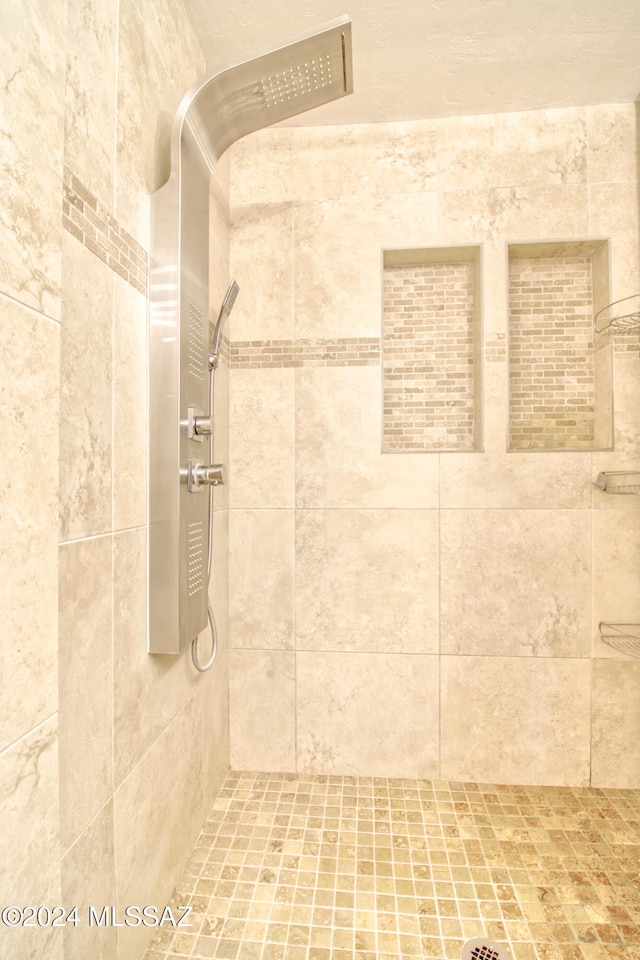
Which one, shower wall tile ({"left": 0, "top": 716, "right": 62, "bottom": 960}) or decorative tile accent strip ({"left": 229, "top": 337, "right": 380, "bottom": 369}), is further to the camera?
decorative tile accent strip ({"left": 229, "top": 337, "right": 380, "bottom": 369})

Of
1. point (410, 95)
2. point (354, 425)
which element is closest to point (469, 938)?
point (354, 425)

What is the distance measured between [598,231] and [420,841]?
2291 millimetres

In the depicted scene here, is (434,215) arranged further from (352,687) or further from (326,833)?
(326,833)

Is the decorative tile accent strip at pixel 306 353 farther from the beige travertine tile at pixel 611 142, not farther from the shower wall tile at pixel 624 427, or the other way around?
the beige travertine tile at pixel 611 142

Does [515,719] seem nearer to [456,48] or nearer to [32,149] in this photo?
[32,149]

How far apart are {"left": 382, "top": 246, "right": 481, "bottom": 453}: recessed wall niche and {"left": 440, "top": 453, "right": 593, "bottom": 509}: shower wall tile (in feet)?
0.65

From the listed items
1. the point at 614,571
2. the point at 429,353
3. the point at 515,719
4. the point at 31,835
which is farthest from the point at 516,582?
the point at 31,835

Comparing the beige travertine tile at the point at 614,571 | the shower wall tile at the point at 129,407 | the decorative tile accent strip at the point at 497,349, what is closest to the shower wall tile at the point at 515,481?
the beige travertine tile at the point at 614,571

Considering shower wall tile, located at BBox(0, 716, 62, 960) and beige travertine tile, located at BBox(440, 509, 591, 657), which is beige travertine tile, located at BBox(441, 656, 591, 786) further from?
shower wall tile, located at BBox(0, 716, 62, 960)

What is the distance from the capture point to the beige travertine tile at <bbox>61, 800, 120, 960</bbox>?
3.14 ft

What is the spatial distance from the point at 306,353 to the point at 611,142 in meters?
1.42

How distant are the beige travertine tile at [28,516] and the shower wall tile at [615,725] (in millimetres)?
2000

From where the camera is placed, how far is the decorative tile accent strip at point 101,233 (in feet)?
3.21

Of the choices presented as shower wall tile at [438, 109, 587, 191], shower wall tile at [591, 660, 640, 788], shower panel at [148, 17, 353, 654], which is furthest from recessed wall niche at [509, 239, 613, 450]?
shower panel at [148, 17, 353, 654]
